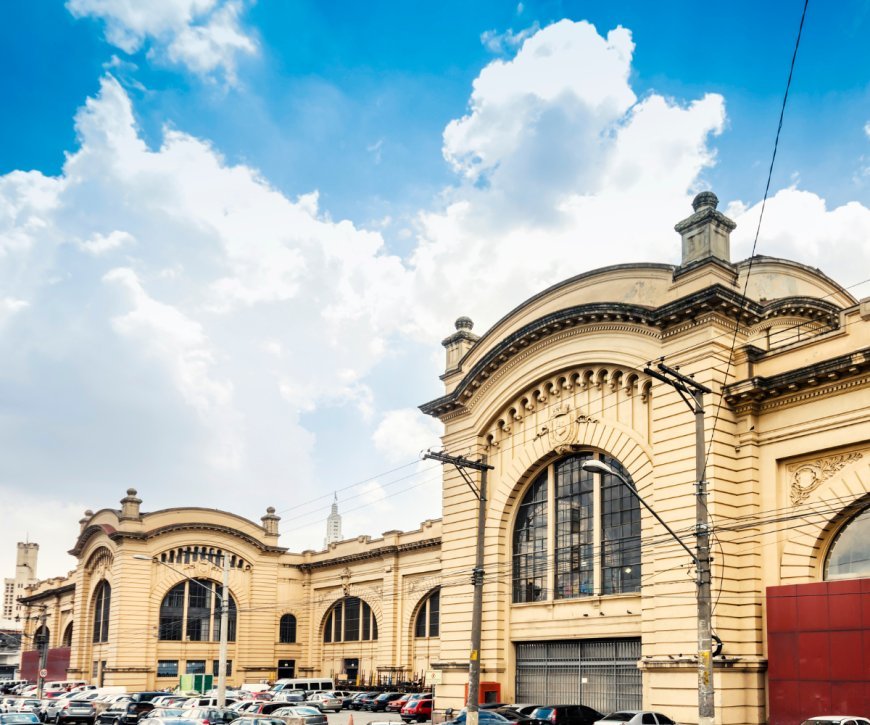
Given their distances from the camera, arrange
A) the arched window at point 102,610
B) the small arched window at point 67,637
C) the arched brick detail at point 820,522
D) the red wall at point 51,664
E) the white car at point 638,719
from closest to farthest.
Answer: the arched brick detail at point 820,522 < the white car at point 638,719 < the arched window at point 102,610 < the red wall at point 51,664 < the small arched window at point 67,637

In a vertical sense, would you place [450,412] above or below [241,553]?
above

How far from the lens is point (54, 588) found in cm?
8925

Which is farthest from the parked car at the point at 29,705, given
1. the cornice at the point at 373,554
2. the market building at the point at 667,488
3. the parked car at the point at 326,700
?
the market building at the point at 667,488

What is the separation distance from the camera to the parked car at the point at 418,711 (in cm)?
4678

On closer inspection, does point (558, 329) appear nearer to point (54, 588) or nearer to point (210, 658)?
point (210, 658)

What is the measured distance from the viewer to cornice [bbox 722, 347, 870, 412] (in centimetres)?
2888

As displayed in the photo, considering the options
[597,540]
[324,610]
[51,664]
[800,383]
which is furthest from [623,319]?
[51,664]

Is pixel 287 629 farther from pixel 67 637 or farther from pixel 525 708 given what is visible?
pixel 525 708

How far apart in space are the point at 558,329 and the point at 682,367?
626 centimetres

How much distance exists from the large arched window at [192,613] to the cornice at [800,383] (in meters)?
50.0

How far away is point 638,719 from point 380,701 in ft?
94.9

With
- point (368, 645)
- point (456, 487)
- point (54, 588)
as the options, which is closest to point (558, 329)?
point (456, 487)

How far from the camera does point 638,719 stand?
29047 mm

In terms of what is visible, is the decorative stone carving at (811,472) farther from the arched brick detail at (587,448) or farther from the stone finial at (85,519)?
the stone finial at (85,519)
